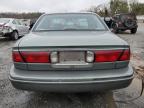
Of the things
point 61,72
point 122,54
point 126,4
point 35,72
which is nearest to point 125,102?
point 122,54

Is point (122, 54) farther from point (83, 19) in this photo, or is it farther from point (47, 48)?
point (83, 19)

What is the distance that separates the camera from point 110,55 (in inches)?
144

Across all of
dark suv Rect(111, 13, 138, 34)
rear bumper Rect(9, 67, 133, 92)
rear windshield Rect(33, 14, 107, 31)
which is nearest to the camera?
rear bumper Rect(9, 67, 133, 92)

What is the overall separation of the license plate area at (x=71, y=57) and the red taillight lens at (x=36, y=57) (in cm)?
19

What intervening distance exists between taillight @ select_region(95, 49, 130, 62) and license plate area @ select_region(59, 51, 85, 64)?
0.21 metres

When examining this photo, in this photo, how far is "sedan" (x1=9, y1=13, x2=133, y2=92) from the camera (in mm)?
3549

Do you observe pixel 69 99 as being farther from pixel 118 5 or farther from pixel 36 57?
pixel 118 5

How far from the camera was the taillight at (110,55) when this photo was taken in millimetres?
3633

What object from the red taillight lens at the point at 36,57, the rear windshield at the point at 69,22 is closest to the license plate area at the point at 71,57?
the red taillight lens at the point at 36,57

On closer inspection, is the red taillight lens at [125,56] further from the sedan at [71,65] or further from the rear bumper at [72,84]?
the rear bumper at [72,84]

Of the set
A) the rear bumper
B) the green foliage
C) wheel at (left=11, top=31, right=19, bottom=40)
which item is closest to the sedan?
the rear bumper

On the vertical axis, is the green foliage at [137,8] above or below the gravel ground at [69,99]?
below

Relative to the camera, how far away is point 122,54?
372cm

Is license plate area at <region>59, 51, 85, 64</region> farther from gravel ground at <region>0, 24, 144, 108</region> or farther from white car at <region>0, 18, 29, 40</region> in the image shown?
white car at <region>0, 18, 29, 40</region>
